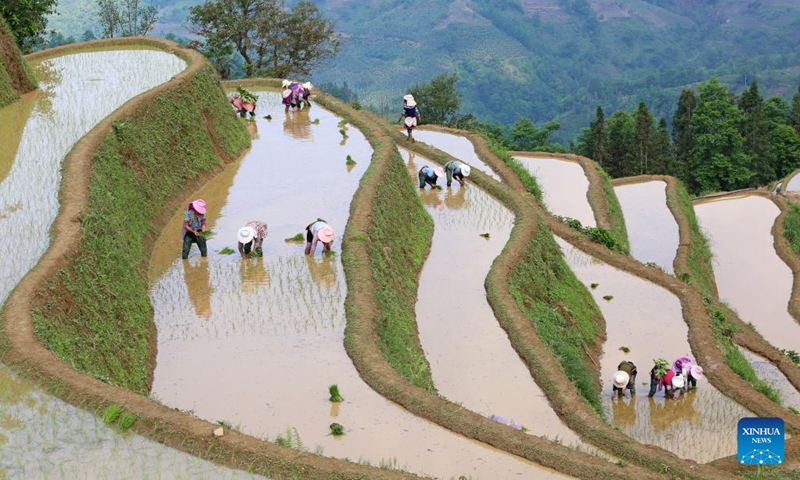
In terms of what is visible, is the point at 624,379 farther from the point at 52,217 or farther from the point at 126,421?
the point at 52,217

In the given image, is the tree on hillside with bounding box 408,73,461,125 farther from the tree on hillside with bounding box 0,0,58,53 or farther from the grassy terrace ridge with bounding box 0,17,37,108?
the grassy terrace ridge with bounding box 0,17,37,108

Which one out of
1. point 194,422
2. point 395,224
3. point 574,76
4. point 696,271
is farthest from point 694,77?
point 194,422

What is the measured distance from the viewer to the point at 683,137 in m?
59.6

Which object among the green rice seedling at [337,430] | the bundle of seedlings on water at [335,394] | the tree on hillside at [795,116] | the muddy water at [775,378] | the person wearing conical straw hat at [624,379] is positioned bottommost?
the muddy water at [775,378]

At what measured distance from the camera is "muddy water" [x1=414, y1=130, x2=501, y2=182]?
2759 cm

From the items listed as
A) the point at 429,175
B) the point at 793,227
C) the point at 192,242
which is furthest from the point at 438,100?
the point at 192,242

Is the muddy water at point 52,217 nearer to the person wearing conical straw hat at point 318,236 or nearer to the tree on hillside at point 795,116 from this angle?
the person wearing conical straw hat at point 318,236


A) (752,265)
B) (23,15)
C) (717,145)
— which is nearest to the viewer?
(752,265)

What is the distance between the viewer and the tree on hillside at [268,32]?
38.5m

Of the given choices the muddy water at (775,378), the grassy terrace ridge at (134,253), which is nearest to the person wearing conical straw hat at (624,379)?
the muddy water at (775,378)

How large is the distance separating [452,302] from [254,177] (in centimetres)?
647

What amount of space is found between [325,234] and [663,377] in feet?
18.4

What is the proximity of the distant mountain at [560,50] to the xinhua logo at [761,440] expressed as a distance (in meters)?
110

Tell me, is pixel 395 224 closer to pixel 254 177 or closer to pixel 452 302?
pixel 452 302
